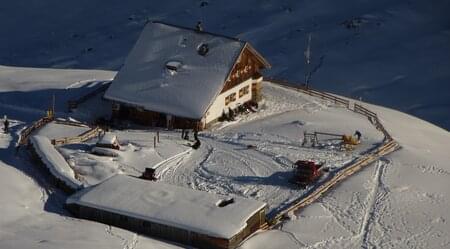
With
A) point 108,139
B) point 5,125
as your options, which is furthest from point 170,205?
point 5,125

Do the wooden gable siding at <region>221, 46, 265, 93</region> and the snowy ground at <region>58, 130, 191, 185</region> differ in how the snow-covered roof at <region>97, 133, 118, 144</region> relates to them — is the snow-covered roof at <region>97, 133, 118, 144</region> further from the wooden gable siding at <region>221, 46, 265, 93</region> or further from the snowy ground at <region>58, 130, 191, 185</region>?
the wooden gable siding at <region>221, 46, 265, 93</region>

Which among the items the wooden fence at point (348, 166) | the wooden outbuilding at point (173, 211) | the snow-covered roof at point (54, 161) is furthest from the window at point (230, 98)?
the wooden outbuilding at point (173, 211)

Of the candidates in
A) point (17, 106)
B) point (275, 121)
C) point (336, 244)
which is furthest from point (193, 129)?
point (336, 244)

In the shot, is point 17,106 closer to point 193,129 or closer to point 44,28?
point 193,129

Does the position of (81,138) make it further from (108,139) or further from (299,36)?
(299,36)

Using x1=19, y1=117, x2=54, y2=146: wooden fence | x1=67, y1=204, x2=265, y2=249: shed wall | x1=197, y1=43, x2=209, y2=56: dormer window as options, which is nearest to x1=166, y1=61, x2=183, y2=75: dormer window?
x1=197, y1=43, x2=209, y2=56: dormer window

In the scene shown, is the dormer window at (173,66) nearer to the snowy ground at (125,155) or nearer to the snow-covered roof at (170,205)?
the snowy ground at (125,155)
